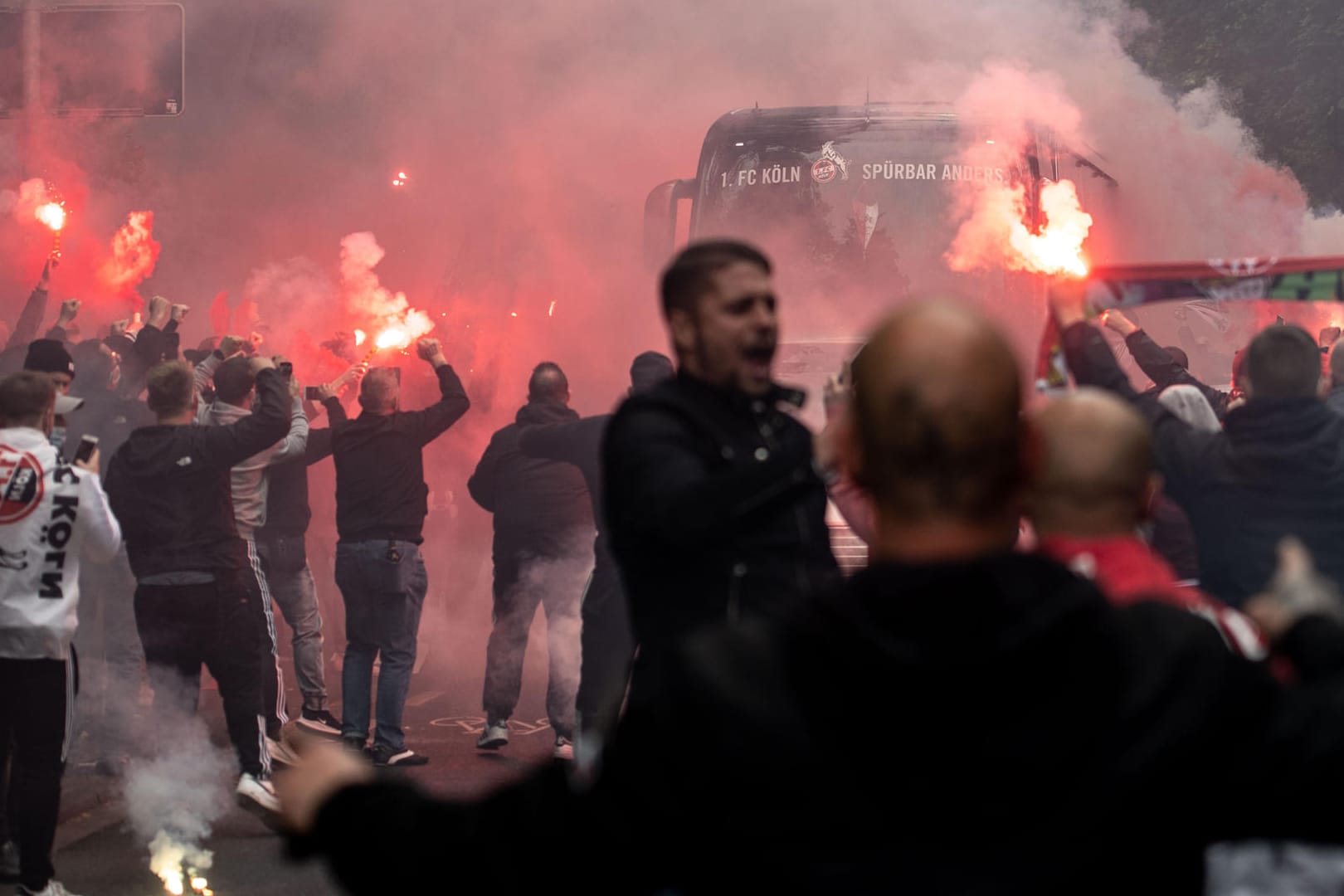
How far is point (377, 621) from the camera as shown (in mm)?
7172

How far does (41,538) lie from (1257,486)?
3.47 meters

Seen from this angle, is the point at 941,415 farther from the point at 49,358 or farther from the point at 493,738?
the point at 493,738

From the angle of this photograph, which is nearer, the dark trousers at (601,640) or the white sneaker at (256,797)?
the white sneaker at (256,797)

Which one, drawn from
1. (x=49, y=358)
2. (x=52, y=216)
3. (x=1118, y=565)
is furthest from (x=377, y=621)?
(x=52, y=216)

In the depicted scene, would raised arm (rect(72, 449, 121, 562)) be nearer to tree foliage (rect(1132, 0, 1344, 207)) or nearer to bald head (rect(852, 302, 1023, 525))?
bald head (rect(852, 302, 1023, 525))

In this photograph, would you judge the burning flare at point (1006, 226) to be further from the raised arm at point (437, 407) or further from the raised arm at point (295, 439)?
the raised arm at point (295, 439)

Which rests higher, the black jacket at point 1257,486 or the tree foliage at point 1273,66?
the tree foliage at point 1273,66

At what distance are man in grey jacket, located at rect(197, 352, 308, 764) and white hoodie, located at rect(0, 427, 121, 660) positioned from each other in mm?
1733

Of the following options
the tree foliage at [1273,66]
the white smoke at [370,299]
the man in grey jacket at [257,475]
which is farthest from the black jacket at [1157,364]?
the tree foliage at [1273,66]

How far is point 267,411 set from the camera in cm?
616

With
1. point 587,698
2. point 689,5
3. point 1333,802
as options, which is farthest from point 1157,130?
point 1333,802

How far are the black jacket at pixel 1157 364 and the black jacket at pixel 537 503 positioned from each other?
263 cm

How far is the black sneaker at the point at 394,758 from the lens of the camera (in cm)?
692

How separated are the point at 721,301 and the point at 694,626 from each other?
53 centimetres
